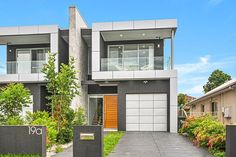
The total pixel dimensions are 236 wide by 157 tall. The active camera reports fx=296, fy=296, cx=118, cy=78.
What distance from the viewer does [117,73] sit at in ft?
67.3

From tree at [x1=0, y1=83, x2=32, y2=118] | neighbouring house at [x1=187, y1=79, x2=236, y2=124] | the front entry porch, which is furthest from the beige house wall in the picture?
tree at [x1=0, y1=83, x2=32, y2=118]

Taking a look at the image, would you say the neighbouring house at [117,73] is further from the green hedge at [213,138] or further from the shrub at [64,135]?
the green hedge at [213,138]

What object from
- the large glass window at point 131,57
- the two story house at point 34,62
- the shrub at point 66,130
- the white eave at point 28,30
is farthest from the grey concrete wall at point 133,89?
the white eave at point 28,30

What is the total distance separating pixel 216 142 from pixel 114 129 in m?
11.7

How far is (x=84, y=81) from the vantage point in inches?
866

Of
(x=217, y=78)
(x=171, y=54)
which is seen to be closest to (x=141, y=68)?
(x=171, y=54)

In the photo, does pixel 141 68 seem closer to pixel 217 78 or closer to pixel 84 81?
pixel 84 81

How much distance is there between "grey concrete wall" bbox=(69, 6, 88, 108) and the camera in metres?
20.7

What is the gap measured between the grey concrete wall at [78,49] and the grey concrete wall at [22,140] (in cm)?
1020

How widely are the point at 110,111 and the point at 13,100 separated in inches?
371

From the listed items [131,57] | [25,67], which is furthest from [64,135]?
[25,67]

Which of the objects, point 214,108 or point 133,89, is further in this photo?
point 214,108

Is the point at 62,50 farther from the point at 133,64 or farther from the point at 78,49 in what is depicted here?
the point at 133,64

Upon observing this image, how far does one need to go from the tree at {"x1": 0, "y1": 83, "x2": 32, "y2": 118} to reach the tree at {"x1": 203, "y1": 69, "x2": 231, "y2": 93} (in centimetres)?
4159
